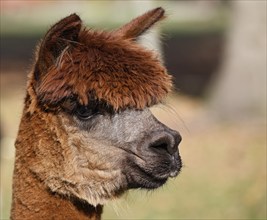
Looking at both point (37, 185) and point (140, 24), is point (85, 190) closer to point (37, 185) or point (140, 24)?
point (37, 185)

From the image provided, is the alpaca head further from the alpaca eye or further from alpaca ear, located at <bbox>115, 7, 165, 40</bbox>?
alpaca ear, located at <bbox>115, 7, 165, 40</bbox>

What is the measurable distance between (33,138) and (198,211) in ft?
15.7

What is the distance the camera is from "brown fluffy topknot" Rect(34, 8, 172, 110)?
4.67 meters

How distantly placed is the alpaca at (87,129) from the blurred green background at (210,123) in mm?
229

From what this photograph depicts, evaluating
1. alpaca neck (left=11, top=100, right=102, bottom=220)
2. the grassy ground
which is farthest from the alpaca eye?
the grassy ground

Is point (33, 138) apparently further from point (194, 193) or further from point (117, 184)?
point (194, 193)

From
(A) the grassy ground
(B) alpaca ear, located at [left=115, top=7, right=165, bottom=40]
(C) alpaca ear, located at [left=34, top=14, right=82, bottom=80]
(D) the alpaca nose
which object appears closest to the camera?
(C) alpaca ear, located at [left=34, top=14, right=82, bottom=80]

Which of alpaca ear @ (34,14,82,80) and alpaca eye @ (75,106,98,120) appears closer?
alpaca ear @ (34,14,82,80)

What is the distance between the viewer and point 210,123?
46.4 feet

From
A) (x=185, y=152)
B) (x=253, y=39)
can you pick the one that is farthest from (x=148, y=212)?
(x=253, y=39)

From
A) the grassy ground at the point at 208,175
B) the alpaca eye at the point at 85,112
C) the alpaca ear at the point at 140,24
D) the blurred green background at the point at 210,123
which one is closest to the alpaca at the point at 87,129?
the alpaca eye at the point at 85,112

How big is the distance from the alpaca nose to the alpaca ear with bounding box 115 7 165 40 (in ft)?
2.51

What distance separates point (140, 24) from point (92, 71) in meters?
0.83

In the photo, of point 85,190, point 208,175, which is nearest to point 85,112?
point 85,190
